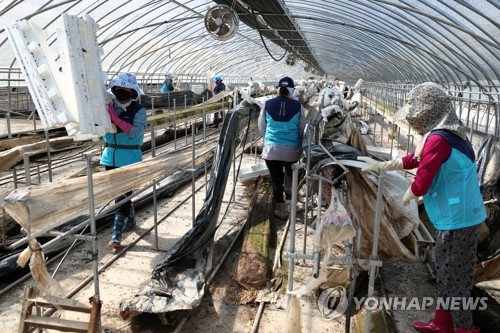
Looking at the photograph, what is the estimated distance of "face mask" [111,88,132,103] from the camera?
417cm

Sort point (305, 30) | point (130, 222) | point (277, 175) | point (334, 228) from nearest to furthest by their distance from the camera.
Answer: point (334, 228)
point (130, 222)
point (277, 175)
point (305, 30)

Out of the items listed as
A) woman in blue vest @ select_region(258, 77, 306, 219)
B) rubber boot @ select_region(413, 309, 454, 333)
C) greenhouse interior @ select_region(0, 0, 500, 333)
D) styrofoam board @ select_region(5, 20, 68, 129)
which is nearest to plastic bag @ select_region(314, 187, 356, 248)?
greenhouse interior @ select_region(0, 0, 500, 333)

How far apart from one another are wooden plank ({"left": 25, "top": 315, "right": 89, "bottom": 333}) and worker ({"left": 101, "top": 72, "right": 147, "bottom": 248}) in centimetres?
196

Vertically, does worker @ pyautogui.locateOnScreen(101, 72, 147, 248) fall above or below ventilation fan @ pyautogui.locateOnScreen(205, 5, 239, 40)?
below

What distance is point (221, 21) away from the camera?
20.4 ft

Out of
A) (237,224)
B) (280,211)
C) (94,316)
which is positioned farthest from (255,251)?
(94,316)

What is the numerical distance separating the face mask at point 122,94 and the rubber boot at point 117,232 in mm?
1254

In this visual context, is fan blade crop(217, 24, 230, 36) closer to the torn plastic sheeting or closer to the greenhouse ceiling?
the greenhouse ceiling

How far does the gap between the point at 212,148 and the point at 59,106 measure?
9.32 feet

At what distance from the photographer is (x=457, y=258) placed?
2.75 meters

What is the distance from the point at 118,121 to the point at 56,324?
2148 millimetres

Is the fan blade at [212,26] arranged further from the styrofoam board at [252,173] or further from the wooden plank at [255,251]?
the wooden plank at [255,251]

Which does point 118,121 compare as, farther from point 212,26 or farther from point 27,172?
point 212,26

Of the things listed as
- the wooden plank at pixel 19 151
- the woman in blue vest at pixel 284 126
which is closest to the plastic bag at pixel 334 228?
the woman in blue vest at pixel 284 126
